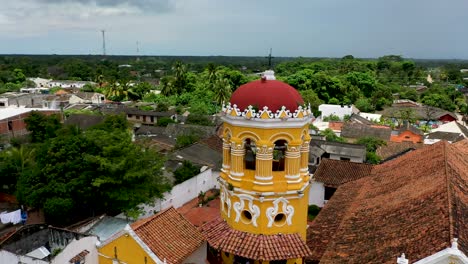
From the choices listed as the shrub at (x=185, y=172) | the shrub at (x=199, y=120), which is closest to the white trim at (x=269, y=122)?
the shrub at (x=185, y=172)

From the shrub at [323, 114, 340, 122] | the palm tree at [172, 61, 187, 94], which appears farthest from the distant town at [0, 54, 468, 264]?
the palm tree at [172, 61, 187, 94]

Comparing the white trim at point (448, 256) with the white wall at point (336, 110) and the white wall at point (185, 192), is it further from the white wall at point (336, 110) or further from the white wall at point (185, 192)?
the white wall at point (336, 110)

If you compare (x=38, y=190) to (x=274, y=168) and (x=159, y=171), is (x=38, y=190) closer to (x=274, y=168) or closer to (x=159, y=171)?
(x=159, y=171)

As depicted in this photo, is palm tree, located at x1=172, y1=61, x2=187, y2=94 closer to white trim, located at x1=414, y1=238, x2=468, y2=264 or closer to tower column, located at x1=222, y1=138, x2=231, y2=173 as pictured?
tower column, located at x1=222, y1=138, x2=231, y2=173

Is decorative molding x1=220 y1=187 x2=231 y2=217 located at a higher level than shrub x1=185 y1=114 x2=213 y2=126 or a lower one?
higher

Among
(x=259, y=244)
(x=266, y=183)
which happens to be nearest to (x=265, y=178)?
(x=266, y=183)

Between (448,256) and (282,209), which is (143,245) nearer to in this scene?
(282,209)
